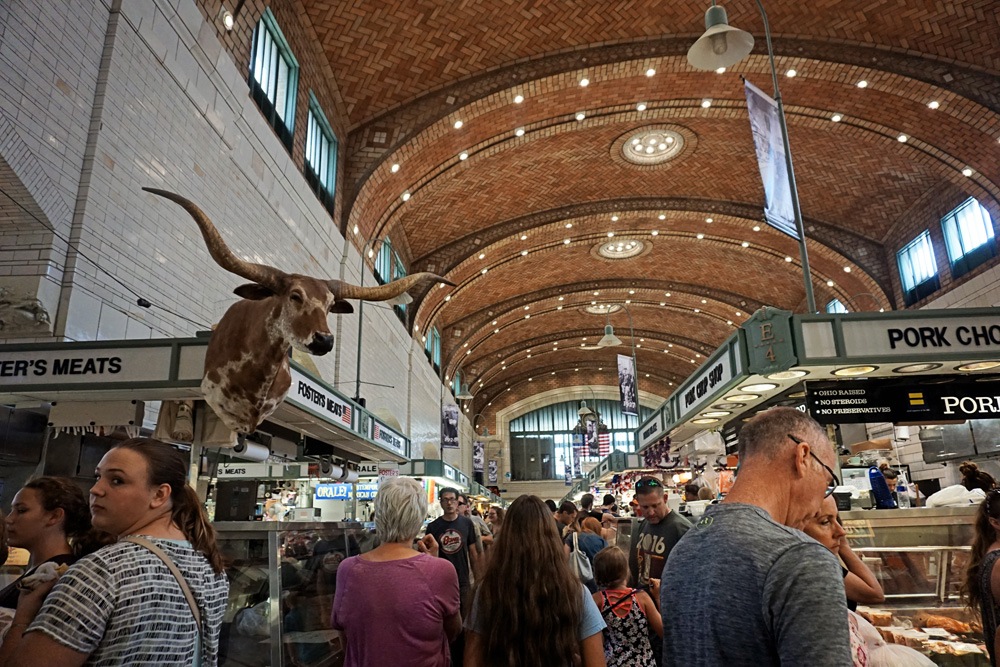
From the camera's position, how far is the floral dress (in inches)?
105

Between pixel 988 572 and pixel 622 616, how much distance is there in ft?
4.71

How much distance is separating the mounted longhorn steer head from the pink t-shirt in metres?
1.41

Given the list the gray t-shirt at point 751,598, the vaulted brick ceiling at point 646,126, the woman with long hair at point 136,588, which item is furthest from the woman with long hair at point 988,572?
the vaulted brick ceiling at point 646,126

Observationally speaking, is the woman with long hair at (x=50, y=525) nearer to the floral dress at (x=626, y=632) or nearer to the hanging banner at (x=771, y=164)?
the floral dress at (x=626, y=632)

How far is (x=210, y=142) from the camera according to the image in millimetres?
6691

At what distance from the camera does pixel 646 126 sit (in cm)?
1389

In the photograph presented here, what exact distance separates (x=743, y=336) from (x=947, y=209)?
463 inches

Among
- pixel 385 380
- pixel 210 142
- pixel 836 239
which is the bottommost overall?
pixel 385 380

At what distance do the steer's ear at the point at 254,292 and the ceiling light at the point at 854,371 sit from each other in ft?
13.5

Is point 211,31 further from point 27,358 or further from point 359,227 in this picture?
point 359,227

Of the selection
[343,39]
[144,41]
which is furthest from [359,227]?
[144,41]

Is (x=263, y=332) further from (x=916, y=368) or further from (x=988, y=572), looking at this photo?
(x=916, y=368)

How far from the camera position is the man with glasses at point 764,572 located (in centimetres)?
114

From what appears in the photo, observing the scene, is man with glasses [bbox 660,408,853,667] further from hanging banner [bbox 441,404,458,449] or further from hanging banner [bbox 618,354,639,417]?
hanging banner [bbox 441,404,458,449]
